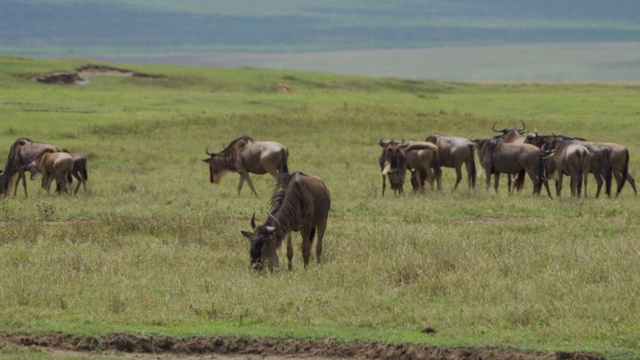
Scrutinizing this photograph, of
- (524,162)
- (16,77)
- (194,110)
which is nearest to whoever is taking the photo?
(524,162)

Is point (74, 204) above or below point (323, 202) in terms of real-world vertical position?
below

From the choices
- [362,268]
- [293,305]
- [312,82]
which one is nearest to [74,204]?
[362,268]

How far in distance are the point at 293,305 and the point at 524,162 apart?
13314 mm

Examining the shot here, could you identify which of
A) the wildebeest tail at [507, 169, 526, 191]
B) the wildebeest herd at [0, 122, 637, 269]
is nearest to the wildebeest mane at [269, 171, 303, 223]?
the wildebeest herd at [0, 122, 637, 269]

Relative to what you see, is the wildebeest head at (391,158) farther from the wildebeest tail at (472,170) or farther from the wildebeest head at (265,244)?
the wildebeest head at (265,244)

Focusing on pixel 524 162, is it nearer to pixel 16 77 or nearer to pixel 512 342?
pixel 512 342

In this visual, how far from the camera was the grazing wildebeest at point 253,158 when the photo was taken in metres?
24.6

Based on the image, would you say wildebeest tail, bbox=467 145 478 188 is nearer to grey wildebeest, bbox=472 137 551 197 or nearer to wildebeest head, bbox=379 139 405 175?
grey wildebeest, bbox=472 137 551 197

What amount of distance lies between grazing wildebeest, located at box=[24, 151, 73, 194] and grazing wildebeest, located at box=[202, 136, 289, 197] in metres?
3.55

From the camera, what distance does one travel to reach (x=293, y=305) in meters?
11.8

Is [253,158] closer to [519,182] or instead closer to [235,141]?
[235,141]

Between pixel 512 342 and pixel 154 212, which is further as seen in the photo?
pixel 154 212

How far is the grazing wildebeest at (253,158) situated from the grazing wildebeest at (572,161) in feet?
19.3

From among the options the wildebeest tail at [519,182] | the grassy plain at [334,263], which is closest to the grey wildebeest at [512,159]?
the wildebeest tail at [519,182]
